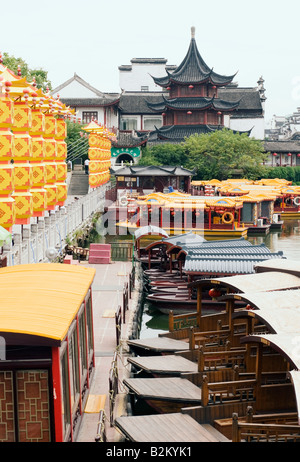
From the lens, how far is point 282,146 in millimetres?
68875

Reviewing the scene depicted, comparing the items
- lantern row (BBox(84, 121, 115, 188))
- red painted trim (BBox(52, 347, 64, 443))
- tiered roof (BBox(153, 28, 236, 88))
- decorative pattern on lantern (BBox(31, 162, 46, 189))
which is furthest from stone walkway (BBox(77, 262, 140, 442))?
tiered roof (BBox(153, 28, 236, 88))

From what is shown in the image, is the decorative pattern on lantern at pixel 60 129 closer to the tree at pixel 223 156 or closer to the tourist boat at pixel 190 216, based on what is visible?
the tourist boat at pixel 190 216

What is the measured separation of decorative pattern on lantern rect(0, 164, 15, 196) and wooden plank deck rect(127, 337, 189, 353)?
4.23 meters

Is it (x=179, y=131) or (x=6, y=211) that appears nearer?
(x=6, y=211)

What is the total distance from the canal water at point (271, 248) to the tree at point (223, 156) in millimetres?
9540

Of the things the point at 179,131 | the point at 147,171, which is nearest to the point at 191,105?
the point at 179,131

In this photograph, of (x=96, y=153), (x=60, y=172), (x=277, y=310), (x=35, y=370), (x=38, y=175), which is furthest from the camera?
(x=96, y=153)

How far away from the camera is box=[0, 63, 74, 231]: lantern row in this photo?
14445mm

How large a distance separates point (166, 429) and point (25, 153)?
8857mm

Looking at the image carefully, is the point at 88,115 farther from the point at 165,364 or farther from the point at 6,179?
the point at 165,364

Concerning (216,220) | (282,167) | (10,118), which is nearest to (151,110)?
(282,167)

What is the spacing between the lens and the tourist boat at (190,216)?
3177 centimetres

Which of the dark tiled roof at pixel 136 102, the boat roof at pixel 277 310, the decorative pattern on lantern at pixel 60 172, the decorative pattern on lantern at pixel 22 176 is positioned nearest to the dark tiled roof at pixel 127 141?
the dark tiled roof at pixel 136 102
